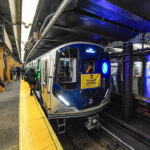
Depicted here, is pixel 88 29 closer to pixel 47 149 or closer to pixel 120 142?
pixel 47 149

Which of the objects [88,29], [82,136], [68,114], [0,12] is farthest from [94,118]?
[0,12]

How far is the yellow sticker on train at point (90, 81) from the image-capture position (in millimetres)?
2672

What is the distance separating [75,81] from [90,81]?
1.47 ft

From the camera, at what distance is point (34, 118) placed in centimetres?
260

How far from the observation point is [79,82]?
2619 millimetres

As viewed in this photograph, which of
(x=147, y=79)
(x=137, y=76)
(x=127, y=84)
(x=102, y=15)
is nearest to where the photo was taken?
(x=102, y=15)

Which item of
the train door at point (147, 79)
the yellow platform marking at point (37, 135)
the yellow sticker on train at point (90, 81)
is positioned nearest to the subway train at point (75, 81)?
the yellow sticker on train at point (90, 81)

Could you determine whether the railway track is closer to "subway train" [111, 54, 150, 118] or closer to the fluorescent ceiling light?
"subway train" [111, 54, 150, 118]

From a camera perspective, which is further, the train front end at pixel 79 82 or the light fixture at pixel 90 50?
the light fixture at pixel 90 50

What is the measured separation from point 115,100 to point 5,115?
5395 mm

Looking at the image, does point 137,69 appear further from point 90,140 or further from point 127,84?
point 90,140

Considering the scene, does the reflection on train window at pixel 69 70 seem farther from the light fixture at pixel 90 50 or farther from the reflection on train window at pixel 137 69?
the reflection on train window at pixel 137 69

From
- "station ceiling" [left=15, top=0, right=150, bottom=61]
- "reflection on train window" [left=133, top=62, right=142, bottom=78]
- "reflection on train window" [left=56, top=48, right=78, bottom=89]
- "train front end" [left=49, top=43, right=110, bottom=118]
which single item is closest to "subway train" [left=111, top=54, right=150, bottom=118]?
"reflection on train window" [left=133, top=62, right=142, bottom=78]

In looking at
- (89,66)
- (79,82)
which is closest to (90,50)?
(89,66)
